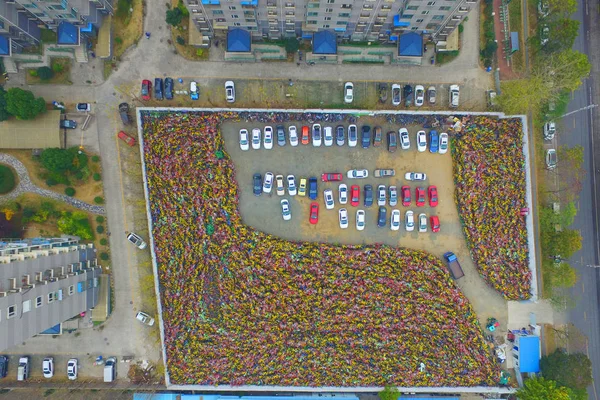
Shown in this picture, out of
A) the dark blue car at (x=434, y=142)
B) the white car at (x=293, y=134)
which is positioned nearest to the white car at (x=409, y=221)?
the dark blue car at (x=434, y=142)

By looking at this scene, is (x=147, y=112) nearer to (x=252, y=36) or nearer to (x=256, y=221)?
(x=252, y=36)

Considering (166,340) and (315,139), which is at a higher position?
(315,139)

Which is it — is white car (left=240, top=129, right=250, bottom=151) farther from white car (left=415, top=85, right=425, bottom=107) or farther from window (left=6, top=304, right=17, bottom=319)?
window (left=6, top=304, right=17, bottom=319)

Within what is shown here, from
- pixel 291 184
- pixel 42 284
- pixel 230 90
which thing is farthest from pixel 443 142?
pixel 42 284

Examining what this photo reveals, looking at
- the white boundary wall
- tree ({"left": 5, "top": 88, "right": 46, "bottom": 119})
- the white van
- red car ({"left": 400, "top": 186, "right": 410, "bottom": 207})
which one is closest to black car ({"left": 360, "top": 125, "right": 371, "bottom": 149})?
the white boundary wall

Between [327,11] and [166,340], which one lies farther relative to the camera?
[166,340]

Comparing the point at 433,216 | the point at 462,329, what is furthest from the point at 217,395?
the point at 433,216
